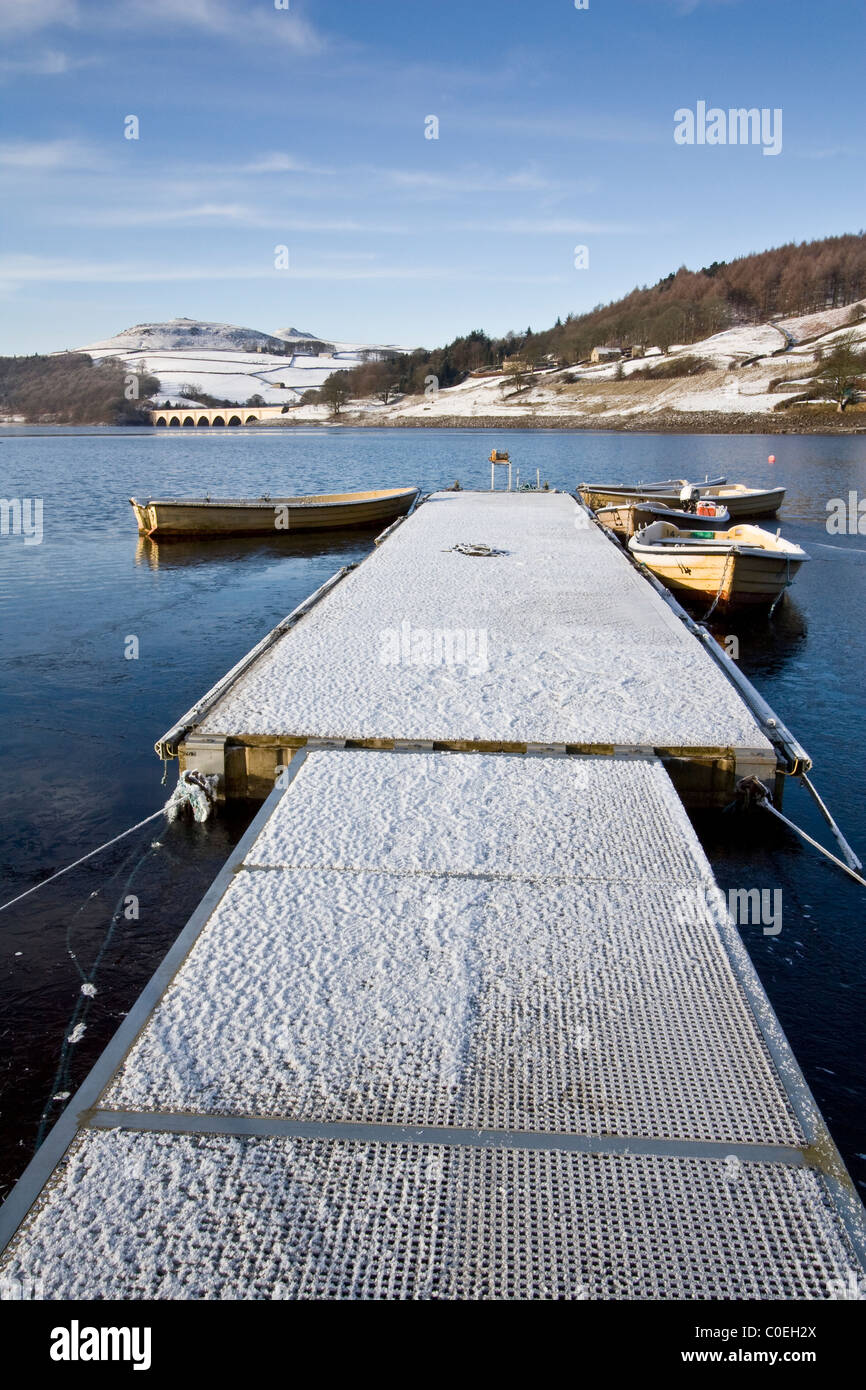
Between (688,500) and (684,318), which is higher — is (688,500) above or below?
below

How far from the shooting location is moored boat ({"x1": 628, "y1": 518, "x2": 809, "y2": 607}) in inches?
734

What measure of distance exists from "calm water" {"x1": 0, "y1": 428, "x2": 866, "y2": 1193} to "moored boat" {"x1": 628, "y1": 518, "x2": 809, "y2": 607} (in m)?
0.82

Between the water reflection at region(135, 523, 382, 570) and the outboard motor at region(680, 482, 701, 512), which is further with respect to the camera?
the outboard motor at region(680, 482, 701, 512)

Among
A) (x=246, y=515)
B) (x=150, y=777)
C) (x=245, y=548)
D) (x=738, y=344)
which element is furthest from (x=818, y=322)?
(x=150, y=777)

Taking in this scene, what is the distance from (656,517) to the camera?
26188 mm

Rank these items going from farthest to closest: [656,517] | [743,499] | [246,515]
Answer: [743,499]
[246,515]
[656,517]

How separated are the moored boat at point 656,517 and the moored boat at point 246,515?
8.38 metres

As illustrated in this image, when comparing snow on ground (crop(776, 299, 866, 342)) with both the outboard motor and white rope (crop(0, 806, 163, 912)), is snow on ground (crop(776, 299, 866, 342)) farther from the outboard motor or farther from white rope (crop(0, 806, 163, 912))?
white rope (crop(0, 806, 163, 912))

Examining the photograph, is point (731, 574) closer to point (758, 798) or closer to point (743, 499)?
point (758, 798)

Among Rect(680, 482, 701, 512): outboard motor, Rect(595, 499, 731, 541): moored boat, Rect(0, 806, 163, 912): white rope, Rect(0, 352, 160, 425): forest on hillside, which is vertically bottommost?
Rect(0, 806, 163, 912): white rope

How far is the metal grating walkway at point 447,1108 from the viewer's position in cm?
354

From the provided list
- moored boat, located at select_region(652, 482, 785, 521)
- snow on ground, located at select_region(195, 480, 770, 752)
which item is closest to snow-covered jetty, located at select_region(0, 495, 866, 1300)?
snow on ground, located at select_region(195, 480, 770, 752)

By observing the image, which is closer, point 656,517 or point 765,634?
point 765,634

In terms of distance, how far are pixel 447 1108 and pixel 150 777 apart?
7.45 m
